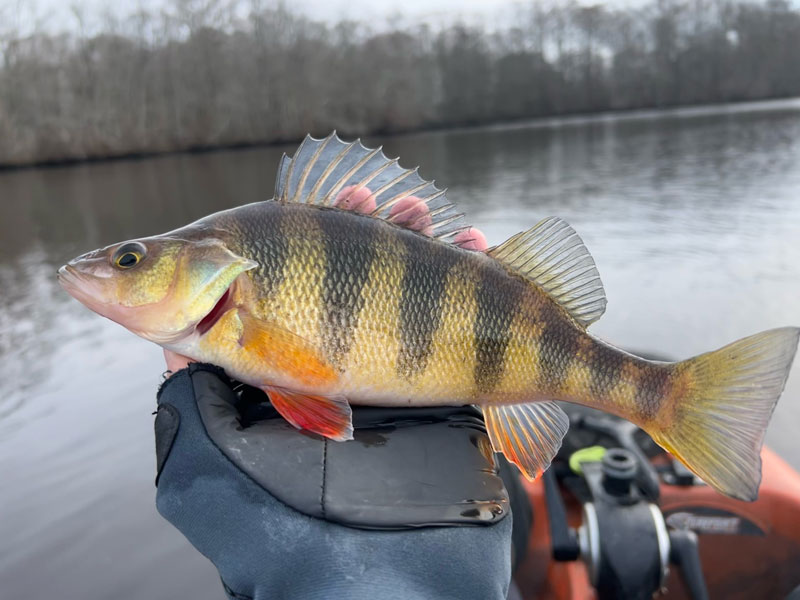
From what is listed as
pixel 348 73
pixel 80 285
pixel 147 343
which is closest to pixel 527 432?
pixel 80 285

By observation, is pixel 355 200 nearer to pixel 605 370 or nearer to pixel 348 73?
pixel 605 370

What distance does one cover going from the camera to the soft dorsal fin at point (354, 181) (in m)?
1.92

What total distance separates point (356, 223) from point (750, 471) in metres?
1.26

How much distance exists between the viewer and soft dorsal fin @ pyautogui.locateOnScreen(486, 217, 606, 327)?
1.92 m

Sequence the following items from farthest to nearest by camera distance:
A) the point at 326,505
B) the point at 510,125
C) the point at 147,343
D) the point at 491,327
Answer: the point at 510,125 < the point at 147,343 < the point at 491,327 < the point at 326,505

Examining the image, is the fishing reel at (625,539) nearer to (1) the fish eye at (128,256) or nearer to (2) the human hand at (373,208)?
(2) the human hand at (373,208)

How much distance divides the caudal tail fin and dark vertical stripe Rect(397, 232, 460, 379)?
2.31 ft

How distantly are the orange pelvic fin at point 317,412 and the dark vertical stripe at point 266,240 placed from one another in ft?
0.97

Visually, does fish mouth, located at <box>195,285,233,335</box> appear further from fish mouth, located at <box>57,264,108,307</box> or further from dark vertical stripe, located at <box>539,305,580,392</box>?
dark vertical stripe, located at <box>539,305,580,392</box>

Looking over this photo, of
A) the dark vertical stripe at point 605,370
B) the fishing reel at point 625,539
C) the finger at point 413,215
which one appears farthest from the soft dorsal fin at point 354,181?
the fishing reel at point 625,539

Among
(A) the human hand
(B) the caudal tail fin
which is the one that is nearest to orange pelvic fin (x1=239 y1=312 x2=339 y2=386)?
(A) the human hand

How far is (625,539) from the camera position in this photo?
278 cm

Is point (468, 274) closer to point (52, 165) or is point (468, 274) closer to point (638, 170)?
point (638, 170)

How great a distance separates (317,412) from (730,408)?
112 centimetres
